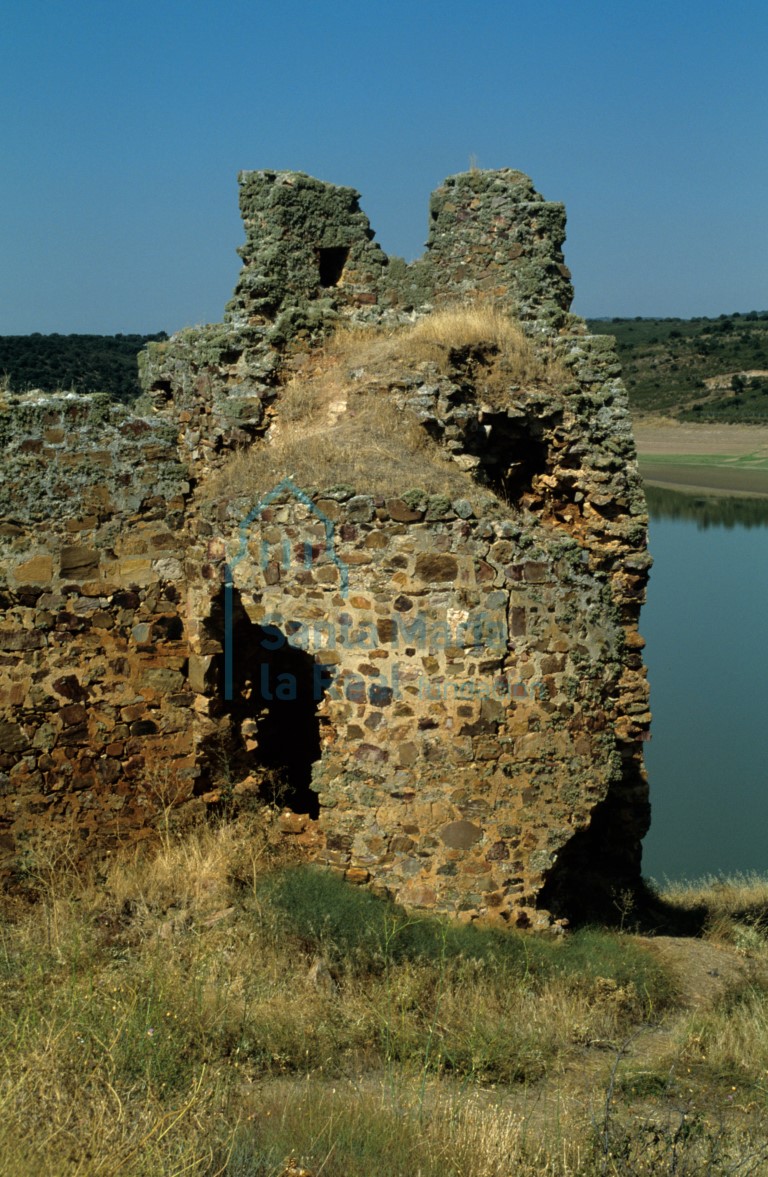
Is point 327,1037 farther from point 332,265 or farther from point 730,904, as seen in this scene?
point 730,904

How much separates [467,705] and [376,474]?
157 cm

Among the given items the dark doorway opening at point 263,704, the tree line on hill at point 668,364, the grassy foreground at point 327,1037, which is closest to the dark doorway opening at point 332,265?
the dark doorway opening at point 263,704

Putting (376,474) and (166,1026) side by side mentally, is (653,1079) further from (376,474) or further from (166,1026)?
(376,474)

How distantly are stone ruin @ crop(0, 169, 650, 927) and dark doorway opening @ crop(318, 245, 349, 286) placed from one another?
565 millimetres

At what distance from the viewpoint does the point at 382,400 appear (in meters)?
8.72

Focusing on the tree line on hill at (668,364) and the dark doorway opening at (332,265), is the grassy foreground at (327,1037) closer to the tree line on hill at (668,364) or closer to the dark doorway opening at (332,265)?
the dark doorway opening at (332,265)

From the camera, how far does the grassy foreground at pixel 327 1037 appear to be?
188 inches

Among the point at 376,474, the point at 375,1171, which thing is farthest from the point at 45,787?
the point at 375,1171

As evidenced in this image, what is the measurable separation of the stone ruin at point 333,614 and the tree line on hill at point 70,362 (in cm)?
979

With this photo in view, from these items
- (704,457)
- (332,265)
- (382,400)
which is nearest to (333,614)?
(382,400)

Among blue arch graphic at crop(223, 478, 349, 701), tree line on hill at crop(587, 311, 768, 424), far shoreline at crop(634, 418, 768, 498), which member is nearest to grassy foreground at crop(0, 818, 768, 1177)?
blue arch graphic at crop(223, 478, 349, 701)

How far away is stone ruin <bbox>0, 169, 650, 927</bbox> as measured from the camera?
7555mm

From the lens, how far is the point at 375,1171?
4.61 metres

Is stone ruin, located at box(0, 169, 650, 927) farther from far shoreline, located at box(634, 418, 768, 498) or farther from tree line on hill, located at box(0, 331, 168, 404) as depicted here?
far shoreline, located at box(634, 418, 768, 498)
